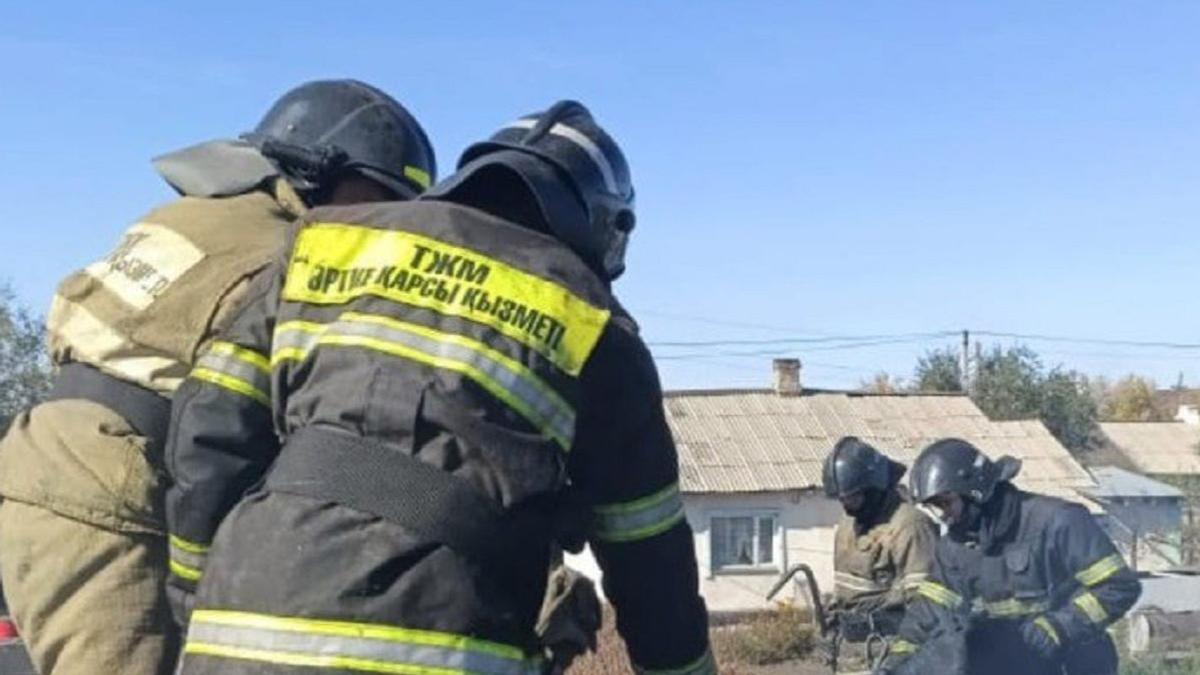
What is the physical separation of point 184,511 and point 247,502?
38cm

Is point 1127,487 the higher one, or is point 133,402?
point 133,402

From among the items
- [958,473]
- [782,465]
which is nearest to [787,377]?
[782,465]

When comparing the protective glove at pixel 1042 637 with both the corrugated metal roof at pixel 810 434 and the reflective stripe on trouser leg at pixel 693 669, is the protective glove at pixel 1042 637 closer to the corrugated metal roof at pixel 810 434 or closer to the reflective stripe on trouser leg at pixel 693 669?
the reflective stripe on trouser leg at pixel 693 669

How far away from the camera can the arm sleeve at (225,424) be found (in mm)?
3150

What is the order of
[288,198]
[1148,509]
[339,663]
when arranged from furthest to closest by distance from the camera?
[1148,509]
[288,198]
[339,663]

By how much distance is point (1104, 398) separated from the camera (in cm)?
8212

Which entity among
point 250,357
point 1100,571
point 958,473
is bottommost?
point 1100,571

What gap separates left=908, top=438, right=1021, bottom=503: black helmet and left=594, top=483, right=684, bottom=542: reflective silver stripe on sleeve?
536 cm

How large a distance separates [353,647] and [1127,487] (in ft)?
121

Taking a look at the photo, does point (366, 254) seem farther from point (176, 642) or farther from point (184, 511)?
point (176, 642)

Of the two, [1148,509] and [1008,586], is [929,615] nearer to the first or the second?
[1008,586]

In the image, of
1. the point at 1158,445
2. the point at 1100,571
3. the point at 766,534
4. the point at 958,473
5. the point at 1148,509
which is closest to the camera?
the point at 1100,571

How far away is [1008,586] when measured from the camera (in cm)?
809

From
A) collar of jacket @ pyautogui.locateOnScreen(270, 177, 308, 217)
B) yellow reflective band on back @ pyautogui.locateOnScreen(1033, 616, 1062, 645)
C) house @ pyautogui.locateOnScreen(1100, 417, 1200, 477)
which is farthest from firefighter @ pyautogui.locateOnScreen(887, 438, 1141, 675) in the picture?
house @ pyautogui.locateOnScreen(1100, 417, 1200, 477)
